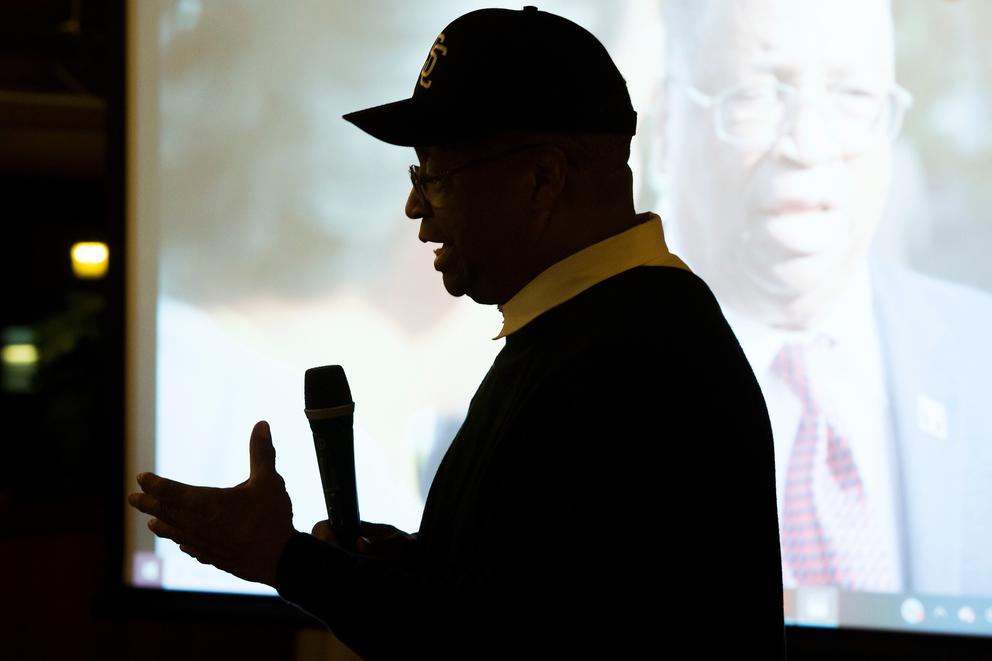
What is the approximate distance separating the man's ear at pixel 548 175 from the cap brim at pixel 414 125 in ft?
0.27

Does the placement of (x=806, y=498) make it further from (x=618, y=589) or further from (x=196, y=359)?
(x=196, y=359)

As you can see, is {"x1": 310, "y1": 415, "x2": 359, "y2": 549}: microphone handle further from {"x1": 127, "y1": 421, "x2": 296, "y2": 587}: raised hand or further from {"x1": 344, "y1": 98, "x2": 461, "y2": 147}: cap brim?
{"x1": 344, "y1": 98, "x2": 461, "y2": 147}: cap brim

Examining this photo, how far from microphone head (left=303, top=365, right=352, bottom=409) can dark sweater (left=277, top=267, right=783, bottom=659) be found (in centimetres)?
22

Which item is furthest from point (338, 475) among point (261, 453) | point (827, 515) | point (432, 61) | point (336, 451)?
point (827, 515)

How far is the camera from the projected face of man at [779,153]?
76.1 inches

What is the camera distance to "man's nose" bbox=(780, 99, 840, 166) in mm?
1945

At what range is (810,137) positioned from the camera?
1951 mm

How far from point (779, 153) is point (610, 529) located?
1351mm

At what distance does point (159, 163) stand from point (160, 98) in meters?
0.15

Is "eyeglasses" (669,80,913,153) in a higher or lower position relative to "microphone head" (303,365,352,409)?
higher

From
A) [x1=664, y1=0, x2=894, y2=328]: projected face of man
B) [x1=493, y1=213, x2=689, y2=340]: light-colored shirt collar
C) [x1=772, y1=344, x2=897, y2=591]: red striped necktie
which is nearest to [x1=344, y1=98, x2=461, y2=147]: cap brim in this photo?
[x1=493, y1=213, x2=689, y2=340]: light-colored shirt collar

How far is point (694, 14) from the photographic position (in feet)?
6.56

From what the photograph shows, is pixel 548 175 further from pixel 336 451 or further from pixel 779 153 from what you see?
pixel 779 153

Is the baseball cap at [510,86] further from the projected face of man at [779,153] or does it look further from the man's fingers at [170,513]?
the projected face of man at [779,153]
